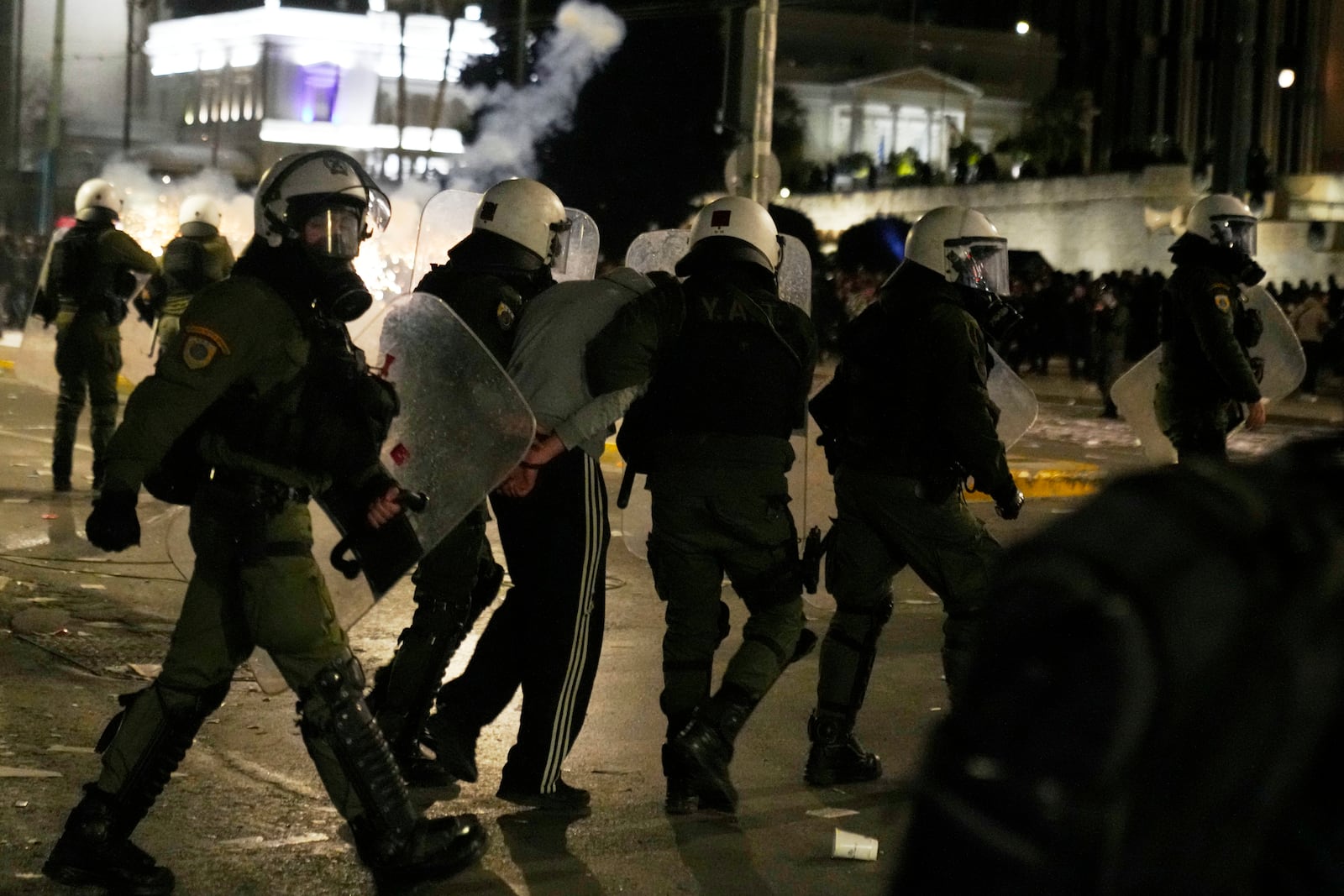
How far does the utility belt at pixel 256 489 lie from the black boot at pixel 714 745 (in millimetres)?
1388

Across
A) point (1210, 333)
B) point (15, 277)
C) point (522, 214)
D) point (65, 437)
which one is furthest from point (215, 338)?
point (15, 277)

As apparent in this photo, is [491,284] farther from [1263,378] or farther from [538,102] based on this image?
[538,102]

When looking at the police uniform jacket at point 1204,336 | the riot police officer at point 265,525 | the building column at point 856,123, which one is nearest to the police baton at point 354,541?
the riot police officer at point 265,525

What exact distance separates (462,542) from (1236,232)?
3.66m

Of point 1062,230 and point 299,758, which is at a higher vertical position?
point 1062,230

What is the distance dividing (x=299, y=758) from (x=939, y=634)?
10.6ft

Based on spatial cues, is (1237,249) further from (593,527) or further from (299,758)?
(299,758)

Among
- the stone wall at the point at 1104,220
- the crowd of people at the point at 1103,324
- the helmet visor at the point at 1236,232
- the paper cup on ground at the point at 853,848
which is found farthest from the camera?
the stone wall at the point at 1104,220

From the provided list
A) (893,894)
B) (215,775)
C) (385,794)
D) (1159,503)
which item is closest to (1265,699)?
(1159,503)

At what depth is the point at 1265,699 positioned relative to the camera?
1.32m

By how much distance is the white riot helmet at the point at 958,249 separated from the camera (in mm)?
5309

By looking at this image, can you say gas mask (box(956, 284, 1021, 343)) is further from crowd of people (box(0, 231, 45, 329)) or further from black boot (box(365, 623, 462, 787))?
crowd of people (box(0, 231, 45, 329))

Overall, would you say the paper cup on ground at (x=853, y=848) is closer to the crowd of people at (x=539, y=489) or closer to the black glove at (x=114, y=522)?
the crowd of people at (x=539, y=489)

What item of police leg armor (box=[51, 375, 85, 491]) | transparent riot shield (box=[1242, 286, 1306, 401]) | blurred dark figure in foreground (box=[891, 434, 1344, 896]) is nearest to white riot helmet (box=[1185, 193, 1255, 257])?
transparent riot shield (box=[1242, 286, 1306, 401])
